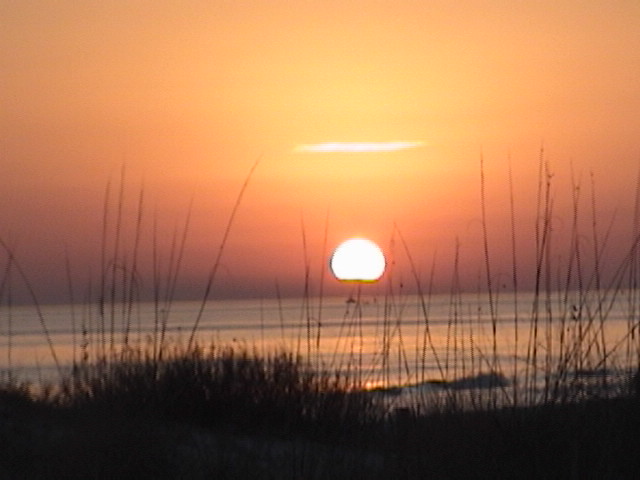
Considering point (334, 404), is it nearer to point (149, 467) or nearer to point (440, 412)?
point (440, 412)

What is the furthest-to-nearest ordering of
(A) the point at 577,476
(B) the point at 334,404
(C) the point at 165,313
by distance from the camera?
(B) the point at 334,404, (C) the point at 165,313, (A) the point at 577,476

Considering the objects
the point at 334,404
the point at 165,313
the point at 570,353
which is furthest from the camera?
the point at 334,404

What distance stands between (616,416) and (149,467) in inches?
72.8

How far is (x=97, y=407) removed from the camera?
479 cm

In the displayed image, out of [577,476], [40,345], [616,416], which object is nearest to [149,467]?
[577,476]

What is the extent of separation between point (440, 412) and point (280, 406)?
164 cm

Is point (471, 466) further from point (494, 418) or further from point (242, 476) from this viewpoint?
point (242, 476)

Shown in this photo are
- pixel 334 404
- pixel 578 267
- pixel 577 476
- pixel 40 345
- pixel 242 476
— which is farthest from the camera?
pixel 40 345

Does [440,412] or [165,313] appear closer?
[440,412]

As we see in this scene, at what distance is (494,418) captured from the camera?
13.0ft

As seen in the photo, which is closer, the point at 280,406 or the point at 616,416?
the point at 616,416

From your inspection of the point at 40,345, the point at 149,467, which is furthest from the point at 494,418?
the point at 40,345

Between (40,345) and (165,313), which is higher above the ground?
(165,313)

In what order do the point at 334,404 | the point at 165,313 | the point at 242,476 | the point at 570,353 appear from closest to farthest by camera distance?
the point at 242,476 → the point at 570,353 → the point at 165,313 → the point at 334,404
